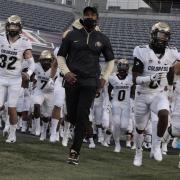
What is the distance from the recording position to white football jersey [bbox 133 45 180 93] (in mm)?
6371

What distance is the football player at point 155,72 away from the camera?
20.5 feet

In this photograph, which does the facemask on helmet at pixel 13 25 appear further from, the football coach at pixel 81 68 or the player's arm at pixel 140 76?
the player's arm at pixel 140 76

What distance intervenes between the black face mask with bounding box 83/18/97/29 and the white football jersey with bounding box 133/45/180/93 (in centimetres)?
87

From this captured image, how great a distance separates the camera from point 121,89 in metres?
10.0

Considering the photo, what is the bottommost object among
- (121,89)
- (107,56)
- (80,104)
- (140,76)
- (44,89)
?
(44,89)

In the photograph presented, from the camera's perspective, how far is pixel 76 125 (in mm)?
5801

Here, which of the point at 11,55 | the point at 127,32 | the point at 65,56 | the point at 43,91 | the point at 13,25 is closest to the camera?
the point at 65,56

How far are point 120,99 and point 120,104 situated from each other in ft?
0.36

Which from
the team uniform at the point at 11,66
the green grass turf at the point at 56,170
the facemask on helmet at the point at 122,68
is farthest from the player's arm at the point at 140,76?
the facemask on helmet at the point at 122,68

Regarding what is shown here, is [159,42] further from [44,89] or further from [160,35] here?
[44,89]

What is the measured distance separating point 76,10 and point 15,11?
4.16 meters

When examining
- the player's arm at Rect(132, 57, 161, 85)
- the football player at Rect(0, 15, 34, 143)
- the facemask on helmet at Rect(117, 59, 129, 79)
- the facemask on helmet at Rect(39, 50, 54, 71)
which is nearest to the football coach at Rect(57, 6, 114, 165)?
the player's arm at Rect(132, 57, 161, 85)

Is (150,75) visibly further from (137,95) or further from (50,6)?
(50,6)

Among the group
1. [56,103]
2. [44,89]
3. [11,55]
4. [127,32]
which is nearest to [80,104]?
[11,55]
